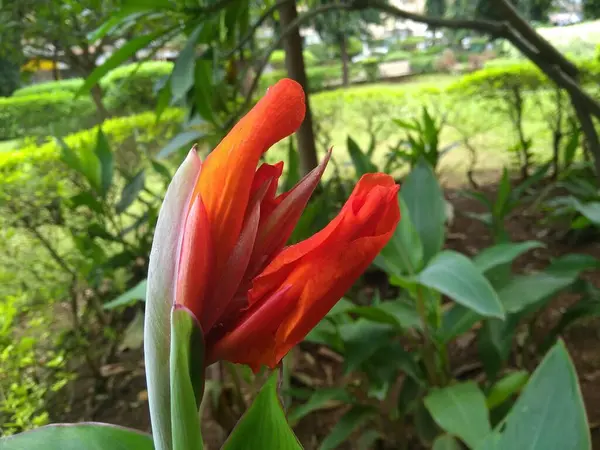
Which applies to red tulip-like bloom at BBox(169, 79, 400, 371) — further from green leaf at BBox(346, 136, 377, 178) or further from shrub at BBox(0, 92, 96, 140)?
shrub at BBox(0, 92, 96, 140)

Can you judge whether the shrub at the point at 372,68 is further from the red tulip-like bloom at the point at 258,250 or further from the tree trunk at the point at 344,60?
the red tulip-like bloom at the point at 258,250

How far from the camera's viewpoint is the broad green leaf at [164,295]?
215mm

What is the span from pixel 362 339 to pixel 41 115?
1.67 m

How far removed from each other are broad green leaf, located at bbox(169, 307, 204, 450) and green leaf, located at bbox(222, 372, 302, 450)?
0.22 feet

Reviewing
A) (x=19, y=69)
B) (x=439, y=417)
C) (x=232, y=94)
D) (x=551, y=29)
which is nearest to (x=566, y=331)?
(x=439, y=417)

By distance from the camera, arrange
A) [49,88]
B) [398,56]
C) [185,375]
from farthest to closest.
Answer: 1. [398,56]
2. [49,88]
3. [185,375]

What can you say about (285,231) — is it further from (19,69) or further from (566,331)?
(19,69)

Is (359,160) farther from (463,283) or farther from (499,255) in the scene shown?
(463,283)

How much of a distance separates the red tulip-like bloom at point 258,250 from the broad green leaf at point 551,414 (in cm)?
24

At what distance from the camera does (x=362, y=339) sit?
89cm

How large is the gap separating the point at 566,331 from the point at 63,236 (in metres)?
1.53

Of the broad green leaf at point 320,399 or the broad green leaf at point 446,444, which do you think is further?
the broad green leaf at point 320,399

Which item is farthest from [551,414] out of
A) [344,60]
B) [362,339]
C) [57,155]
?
[344,60]

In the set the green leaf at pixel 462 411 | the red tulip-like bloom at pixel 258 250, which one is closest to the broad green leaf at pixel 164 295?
the red tulip-like bloom at pixel 258 250
